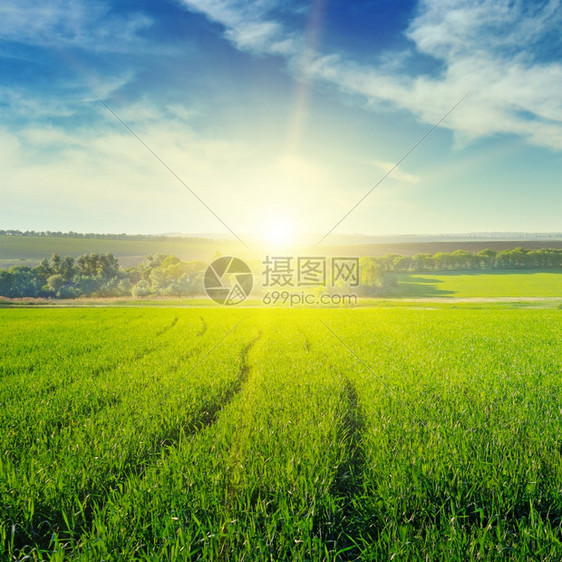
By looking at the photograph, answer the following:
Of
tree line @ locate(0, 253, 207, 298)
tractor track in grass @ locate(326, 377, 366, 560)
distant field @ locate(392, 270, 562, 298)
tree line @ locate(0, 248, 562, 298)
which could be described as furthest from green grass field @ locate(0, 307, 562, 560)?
distant field @ locate(392, 270, 562, 298)

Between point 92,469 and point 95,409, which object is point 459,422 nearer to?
point 92,469

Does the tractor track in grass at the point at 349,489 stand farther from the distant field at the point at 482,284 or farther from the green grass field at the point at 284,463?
the distant field at the point at 482,284

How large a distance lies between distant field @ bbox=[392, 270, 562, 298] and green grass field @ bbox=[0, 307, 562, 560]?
52.5m

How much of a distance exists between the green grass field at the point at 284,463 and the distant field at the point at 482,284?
2065 inches

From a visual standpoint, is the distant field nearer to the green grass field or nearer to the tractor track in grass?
the green grass field

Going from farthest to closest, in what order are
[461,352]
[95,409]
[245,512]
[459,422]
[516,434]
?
[461,352] < [95,409] < [459,422] < [516,434] < [245,512]

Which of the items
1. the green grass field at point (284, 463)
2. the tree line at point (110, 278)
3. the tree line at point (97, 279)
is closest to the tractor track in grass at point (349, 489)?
the green grass field at point (284, 463)

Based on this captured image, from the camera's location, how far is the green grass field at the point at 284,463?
108 inches

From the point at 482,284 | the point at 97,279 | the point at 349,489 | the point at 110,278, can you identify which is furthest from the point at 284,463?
the point at 482,284

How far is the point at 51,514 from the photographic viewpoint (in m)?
3.20

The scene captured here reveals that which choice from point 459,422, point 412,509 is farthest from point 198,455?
point 459,422

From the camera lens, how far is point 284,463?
12.5 feet

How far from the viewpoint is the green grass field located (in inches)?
108

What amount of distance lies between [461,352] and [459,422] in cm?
646
